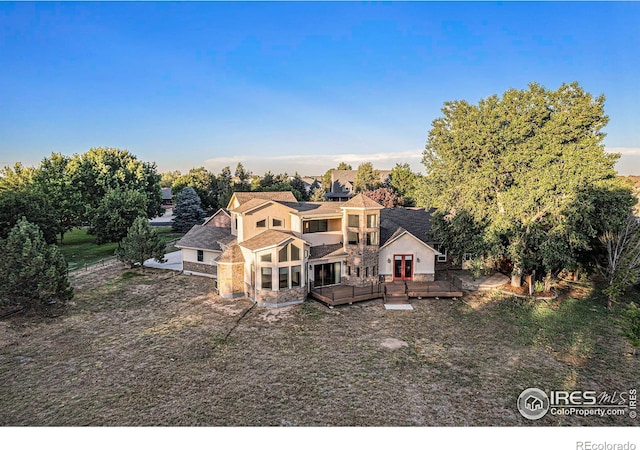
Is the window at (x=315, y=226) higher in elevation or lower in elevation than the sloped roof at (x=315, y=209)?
lower

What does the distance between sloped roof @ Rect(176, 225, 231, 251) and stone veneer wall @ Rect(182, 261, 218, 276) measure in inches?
50.8

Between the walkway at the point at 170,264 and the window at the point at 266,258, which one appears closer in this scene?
the window at the point at 266,258

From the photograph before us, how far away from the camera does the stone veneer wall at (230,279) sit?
1888 centimetres

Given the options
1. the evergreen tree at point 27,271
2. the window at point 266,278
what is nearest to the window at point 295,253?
the window at point 266,278

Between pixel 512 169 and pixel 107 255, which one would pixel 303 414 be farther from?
pixel 107 255

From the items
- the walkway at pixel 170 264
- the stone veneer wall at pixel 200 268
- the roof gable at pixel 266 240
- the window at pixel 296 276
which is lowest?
the walkway at pixel 170 264

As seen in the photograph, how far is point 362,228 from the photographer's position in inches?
783

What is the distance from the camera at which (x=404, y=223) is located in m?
27.3

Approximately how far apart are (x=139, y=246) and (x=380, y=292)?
1796cm

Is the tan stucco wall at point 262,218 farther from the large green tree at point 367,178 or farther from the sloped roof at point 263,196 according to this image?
the large green tree at point 367,178

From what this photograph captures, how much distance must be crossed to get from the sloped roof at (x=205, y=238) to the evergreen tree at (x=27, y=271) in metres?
8.61

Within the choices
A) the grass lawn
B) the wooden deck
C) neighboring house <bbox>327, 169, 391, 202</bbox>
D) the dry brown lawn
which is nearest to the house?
the wooden deck

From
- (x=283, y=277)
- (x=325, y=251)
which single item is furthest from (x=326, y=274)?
(x=283, y=277)
